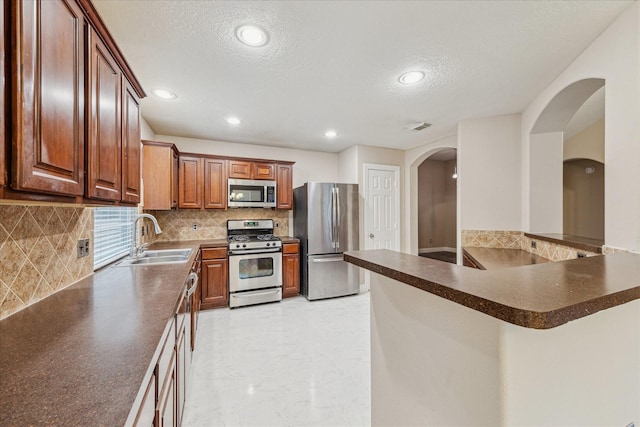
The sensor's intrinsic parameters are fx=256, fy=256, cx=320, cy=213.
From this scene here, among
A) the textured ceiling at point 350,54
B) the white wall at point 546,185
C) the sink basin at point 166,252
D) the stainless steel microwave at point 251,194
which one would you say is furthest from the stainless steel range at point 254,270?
the white wall at point 546,185

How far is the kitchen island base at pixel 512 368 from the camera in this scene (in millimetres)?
664

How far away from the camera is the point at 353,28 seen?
1.62m

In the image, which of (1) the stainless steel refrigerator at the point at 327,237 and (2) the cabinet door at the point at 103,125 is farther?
(1) the stainless steel refrigerator at the point at 327,237

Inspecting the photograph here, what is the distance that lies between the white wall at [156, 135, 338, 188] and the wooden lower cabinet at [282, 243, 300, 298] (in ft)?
4.19

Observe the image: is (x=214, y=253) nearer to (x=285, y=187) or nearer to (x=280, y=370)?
(x=285, y=187)

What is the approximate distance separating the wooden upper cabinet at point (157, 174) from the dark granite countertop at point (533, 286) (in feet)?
10.1

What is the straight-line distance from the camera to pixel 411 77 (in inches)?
86.4

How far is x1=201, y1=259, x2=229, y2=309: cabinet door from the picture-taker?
11.1 ft

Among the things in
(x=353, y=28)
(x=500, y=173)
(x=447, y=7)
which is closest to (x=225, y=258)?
(x=353, y=28)

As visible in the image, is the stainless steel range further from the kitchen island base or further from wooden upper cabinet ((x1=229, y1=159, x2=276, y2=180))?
the kitchen island base

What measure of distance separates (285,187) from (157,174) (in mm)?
1769

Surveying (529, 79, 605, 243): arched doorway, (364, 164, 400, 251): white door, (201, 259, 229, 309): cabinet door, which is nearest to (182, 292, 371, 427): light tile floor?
(201, 259, 229, 309): cabinet door

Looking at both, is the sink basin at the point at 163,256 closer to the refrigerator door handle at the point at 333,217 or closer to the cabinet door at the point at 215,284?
the cabinet door at the point at 215,284

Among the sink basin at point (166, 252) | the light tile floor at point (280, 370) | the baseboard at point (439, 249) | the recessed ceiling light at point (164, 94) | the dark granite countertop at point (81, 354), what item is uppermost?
the recessed ceiling light at point (164, 94)
